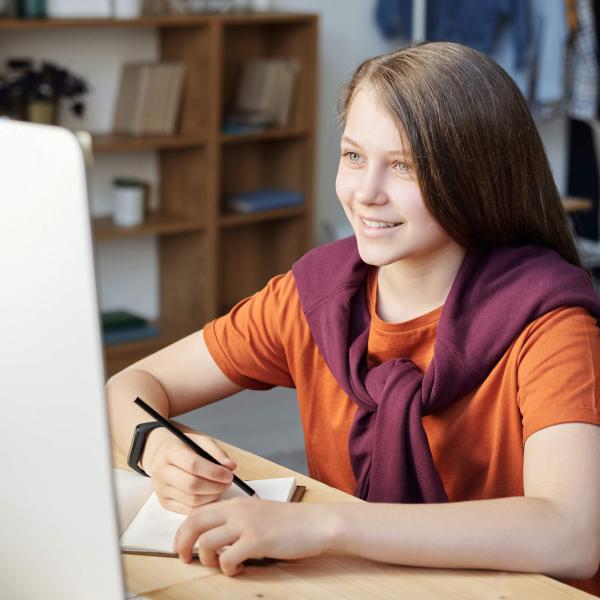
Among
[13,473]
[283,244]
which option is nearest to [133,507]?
[13,473]

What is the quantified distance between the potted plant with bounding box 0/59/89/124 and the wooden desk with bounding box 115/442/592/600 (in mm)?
3011

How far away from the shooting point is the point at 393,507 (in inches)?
44.9

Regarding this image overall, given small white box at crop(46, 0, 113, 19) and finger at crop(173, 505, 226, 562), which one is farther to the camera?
small white box at crop(46, 0, 113, 19)

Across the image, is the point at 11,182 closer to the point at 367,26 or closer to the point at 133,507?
the point at 133,507

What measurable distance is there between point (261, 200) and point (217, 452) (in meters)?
3.33

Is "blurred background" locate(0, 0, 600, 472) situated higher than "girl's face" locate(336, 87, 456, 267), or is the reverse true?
"girl's face" locate(336, 87, 456, 267)

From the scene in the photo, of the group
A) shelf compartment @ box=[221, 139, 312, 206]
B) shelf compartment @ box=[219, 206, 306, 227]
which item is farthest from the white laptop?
shelf compartment @ box=[221, 139, 312, 206]

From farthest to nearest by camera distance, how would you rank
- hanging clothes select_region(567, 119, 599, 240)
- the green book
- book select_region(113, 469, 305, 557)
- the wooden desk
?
hanging clothes select_region(567, 119, 599, 240) < the green book < book select_region(113, 469, 305, 557) < the wooden desk

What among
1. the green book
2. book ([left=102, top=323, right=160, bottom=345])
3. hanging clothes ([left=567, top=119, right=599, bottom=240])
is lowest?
book ([left=102, top=323, right=160, bottom=345])

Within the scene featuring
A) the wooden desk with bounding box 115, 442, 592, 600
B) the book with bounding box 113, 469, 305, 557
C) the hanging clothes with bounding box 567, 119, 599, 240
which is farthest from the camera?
the hanging clothes with bounding box 567, 119, 599, 240

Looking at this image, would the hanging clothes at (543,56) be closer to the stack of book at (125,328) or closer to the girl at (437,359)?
the stack of book at (125,328)

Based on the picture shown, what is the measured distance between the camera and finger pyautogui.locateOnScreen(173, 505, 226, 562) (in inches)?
44.3

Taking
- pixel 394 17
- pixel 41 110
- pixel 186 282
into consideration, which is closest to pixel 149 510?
pixel 41 110

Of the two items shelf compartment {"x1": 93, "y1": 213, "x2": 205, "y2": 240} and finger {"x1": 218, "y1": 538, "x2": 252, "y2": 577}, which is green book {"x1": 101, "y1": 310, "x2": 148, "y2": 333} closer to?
shelf compartment {"x1": 93, "y1": 213, "x2": 205, "y2": 240}
